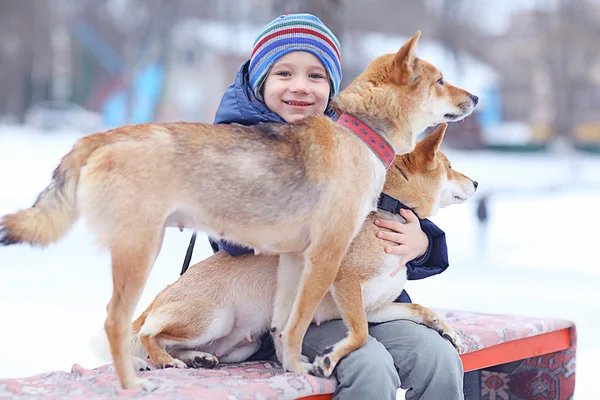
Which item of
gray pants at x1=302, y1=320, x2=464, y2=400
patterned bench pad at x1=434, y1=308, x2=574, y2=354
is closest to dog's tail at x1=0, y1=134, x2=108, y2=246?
gray pants at x1=302, y1=320, x2=464, y2=400

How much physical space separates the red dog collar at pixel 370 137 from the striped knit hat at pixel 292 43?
0.44m

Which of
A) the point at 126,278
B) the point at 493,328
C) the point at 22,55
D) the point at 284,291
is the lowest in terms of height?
the point at 493,328

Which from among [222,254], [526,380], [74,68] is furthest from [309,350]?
[74,68]

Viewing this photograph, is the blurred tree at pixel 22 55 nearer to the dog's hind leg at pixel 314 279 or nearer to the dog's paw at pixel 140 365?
the dog's paw at pixel 140 365

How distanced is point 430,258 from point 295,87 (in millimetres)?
843

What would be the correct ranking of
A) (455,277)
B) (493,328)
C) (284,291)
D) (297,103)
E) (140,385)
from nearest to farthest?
1. (140,385)
2. (284,291)
3. (297,103)
4. (493,328)
5. (455,277)

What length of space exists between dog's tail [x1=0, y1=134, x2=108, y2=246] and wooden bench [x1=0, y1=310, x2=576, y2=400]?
49 centimetres

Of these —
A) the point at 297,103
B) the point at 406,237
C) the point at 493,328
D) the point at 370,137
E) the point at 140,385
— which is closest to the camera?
the point at 140,385

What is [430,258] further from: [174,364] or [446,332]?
[174,364]

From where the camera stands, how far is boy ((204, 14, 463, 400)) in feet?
7.54

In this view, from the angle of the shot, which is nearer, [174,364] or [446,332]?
[174,364]

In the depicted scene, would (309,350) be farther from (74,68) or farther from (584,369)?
(74,68)

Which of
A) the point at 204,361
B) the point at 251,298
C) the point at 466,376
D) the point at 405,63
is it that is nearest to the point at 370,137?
the point at 405,63

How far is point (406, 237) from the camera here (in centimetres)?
248
